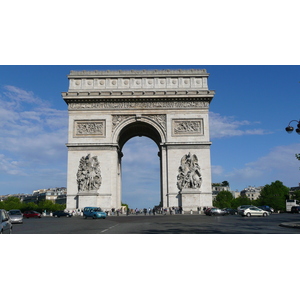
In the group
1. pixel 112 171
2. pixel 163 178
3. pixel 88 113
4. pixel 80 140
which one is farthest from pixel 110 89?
pixel 163 178

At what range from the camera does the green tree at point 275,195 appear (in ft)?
236

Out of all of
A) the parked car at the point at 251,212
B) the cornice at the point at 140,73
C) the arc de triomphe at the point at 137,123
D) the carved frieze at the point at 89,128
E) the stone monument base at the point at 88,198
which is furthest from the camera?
the cornice at the point at 140,73

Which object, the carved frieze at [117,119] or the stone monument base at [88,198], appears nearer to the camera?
the stone monument base at [88,198]

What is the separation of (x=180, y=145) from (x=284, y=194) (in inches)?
1851

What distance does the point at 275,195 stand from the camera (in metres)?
73.9

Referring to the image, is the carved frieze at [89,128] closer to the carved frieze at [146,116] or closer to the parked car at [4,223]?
the carved frieze at [146,116]

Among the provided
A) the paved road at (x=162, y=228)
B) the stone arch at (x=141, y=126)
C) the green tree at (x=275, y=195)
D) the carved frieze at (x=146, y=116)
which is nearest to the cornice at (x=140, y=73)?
the carved frieze at (x=146, y=116)

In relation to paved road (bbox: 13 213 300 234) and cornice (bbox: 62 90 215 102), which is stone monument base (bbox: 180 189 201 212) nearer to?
cornice (bbox: 62 90 215 102)

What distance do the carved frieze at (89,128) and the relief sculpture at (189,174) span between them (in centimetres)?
898

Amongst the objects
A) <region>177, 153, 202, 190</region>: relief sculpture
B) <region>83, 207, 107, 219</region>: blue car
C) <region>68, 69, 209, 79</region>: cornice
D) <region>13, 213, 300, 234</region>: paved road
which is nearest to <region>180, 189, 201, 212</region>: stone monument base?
<region>177, 153, 202, 190</region>: relief sculpture

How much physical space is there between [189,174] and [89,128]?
1148 centimetres

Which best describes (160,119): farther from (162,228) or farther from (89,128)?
(162,228)

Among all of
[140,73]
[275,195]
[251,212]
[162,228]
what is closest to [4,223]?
[162,228]

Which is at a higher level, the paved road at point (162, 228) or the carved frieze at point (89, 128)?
the carved frieze at point (89, 128)
